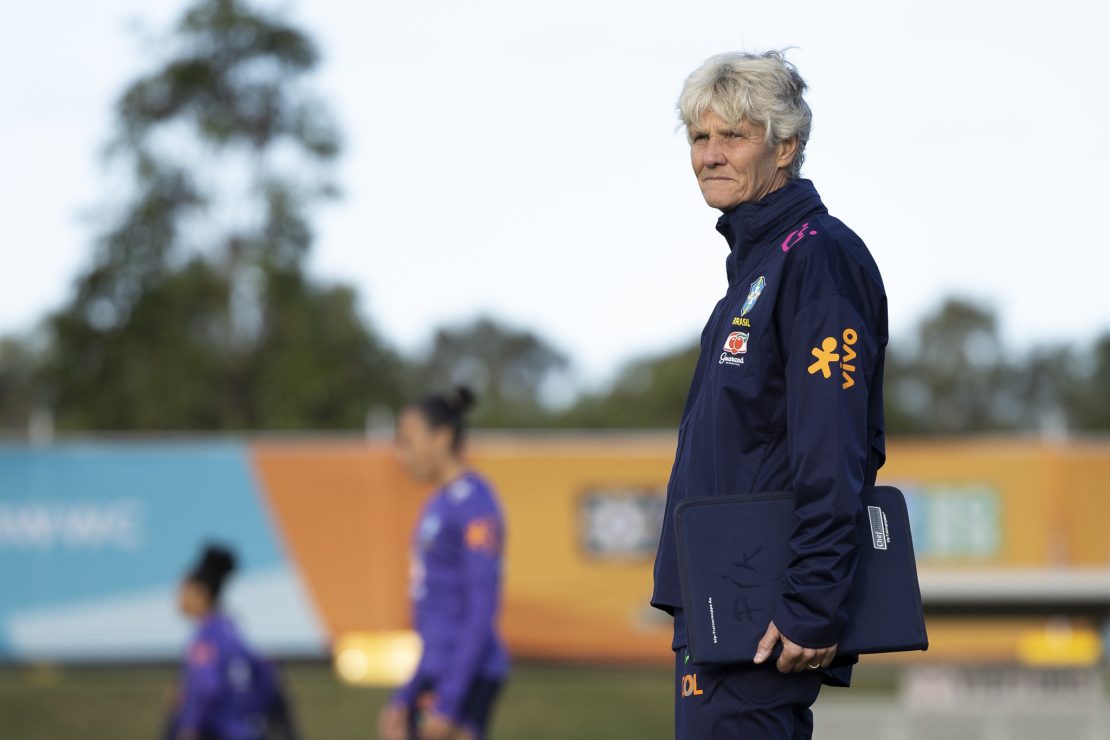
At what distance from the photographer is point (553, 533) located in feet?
57.1

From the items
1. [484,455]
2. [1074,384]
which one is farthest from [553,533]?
[1074,384]

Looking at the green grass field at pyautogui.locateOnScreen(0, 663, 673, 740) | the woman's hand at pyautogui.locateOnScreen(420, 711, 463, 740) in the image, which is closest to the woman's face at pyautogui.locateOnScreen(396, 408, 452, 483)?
the woman's hand at pyautogui.locateOnScreen(420, 711, 463, 740)

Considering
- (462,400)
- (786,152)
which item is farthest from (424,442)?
(786,152)

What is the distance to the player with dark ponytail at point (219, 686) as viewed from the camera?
8.75 metres

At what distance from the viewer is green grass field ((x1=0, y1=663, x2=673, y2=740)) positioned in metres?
12.9

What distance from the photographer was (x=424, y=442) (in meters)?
7.38

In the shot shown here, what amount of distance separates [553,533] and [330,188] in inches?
465

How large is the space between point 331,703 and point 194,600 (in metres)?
5.76

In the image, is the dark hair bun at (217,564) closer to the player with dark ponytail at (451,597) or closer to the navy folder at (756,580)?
the player with dark ponytail at (451,597)

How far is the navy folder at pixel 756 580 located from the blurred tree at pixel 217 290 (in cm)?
2332

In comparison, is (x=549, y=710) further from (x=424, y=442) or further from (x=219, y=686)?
(x=424, y=442)

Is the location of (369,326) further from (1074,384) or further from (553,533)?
(1074,384)

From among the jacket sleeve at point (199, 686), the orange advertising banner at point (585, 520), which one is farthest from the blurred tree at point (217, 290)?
the jacket sleeve at point (199, 686)

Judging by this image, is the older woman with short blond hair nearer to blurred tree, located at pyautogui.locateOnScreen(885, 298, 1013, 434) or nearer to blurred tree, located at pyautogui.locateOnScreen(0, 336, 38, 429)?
blurred tree, located at pyautogui.locateOnScreen(0, 336, 38, 429)
